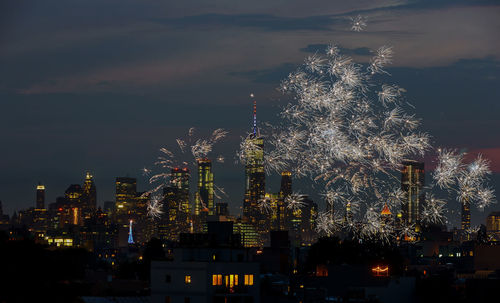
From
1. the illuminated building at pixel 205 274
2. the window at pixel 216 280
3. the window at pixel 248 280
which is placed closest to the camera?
the illuminated building at pixel 205 274

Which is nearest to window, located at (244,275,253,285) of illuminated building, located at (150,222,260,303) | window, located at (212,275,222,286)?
illuminated building, located at (150,222,260,303)

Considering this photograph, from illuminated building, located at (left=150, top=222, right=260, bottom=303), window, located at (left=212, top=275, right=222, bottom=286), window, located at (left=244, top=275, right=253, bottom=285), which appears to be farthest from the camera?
window, located at (left=244, top=275, right=253, bottom=285)

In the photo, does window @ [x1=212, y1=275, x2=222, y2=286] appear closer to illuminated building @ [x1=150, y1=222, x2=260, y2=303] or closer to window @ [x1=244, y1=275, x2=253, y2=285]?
illuminated building @ [x1=150, y1=222, x2=260, y2=303]

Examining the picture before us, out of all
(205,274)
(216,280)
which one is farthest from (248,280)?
(205,274)

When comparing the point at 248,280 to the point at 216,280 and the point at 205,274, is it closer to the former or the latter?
the point at 216,280

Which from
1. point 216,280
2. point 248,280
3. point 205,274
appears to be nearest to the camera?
point 205,274

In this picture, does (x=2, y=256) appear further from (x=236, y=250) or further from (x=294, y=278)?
(x=294, y=278)

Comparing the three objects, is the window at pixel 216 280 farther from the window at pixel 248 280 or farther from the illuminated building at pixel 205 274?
the window at pixel 248 280

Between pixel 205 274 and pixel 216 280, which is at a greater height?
pixel 205 274

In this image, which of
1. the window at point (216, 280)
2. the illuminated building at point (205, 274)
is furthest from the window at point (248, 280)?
the window at point (216, 280)

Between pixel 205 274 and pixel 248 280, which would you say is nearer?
pixel 205 274

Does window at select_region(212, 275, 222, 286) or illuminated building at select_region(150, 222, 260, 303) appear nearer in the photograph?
illuminated building at select_region(150, 222, 260, 303)
